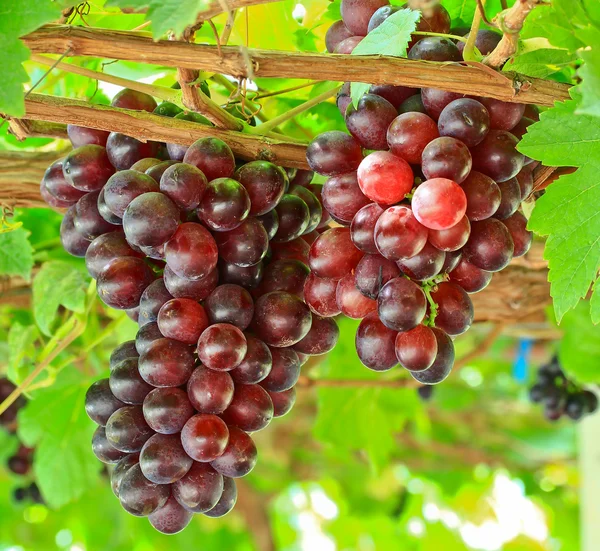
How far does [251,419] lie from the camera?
83 cm

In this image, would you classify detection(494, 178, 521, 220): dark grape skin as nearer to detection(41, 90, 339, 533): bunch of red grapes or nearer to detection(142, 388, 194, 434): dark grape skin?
detection(41, 90, 339, 533): bunch of red grapes

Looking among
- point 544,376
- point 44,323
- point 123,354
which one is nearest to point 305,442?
point 544,376

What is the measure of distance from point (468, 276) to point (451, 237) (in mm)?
104

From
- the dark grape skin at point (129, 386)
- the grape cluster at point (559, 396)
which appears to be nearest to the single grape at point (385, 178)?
the dark grape skin at point (129, 386)

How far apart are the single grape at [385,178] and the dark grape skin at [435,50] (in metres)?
0.14

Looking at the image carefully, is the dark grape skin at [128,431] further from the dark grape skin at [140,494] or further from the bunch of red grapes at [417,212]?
the bunch of red grapes at [417,212]

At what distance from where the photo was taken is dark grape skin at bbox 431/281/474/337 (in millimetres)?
836

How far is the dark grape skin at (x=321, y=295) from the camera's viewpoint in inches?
33.7

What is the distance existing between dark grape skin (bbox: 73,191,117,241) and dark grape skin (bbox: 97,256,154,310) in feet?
0.24

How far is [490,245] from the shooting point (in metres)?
0.80

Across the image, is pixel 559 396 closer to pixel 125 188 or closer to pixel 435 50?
pixel 435 50

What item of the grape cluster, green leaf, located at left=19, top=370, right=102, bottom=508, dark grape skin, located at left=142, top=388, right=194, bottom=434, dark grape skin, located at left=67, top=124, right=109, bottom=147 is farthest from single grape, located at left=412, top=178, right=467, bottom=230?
the grape cluster

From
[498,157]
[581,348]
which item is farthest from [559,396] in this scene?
[498,157]

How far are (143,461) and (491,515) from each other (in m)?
3.59
